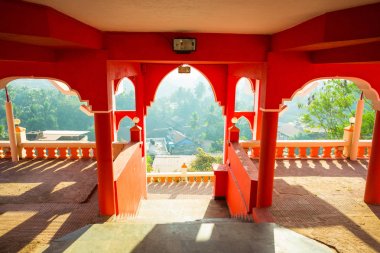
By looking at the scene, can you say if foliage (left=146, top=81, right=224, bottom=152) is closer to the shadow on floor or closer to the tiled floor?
the tiled floor

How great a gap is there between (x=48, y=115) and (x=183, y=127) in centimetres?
2726

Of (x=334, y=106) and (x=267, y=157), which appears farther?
(x=334, y=106)

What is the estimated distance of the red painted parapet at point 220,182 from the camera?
25.8 feet

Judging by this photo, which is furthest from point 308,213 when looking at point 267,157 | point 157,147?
point 157,147

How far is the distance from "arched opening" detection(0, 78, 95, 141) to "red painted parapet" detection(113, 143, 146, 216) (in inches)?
1106

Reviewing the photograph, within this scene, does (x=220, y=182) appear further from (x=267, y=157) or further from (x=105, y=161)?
(x=105, y=161)

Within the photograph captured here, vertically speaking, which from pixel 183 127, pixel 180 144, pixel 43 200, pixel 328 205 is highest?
pixel 328 205

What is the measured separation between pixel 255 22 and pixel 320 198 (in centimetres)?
406

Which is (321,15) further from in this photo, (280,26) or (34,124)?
(34,124)

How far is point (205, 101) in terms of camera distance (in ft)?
202

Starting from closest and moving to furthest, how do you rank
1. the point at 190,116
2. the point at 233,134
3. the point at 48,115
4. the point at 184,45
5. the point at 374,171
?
the point at 184,45 < the point at 374,171 < the point at 233,134 < the point at 48,115 < the point at 190,116

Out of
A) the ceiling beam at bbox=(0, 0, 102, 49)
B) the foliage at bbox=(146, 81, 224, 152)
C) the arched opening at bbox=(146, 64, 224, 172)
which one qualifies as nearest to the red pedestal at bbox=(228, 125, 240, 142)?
the ceiling beam at bbox=(0, 0, 102, 49)

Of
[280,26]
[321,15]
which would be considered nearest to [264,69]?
[280,26]

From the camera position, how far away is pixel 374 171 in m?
5.18
